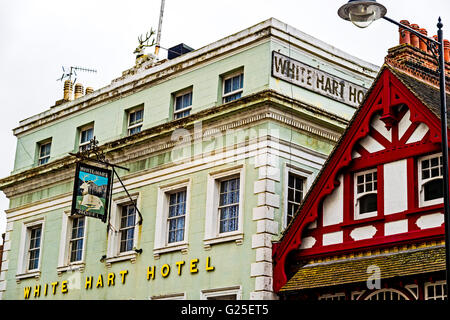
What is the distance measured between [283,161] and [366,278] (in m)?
5.38

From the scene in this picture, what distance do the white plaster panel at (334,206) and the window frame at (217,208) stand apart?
2.81 m

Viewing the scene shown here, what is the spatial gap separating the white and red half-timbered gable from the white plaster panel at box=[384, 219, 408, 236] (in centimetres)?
2

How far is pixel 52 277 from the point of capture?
3225 cm

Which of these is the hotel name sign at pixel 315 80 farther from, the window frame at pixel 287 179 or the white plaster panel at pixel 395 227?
the white plaster panel at pixel 395 227

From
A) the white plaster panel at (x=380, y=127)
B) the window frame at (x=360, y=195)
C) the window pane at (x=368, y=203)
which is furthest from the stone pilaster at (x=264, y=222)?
the white plaster panel at (x=380, y=127)

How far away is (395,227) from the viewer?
22.3 metres

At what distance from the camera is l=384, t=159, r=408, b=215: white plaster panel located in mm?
22391

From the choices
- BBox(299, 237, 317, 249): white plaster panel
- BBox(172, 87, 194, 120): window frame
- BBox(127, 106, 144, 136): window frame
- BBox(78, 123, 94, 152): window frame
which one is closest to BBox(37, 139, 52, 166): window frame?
BBox(78, 123, 94, 152): window frame

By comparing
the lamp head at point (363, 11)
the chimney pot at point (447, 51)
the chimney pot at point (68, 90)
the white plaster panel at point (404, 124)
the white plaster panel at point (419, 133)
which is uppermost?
the chimney pot at point (68, 90)

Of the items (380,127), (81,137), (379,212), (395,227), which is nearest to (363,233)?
(379,212)

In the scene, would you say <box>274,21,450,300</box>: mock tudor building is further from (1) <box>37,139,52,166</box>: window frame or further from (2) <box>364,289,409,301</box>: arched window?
(1) <box>37,139,52,166</box>: window frame

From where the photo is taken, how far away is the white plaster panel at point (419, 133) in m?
22.5

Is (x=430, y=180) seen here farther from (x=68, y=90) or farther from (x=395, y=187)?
(x=68, y=90)

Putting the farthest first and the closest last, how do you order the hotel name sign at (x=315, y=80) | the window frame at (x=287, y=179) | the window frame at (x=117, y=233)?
the window frame at (x=117, y=233) < the hotel name sign at (x=315, y=80) < the window frame at (x=287, y=179)
